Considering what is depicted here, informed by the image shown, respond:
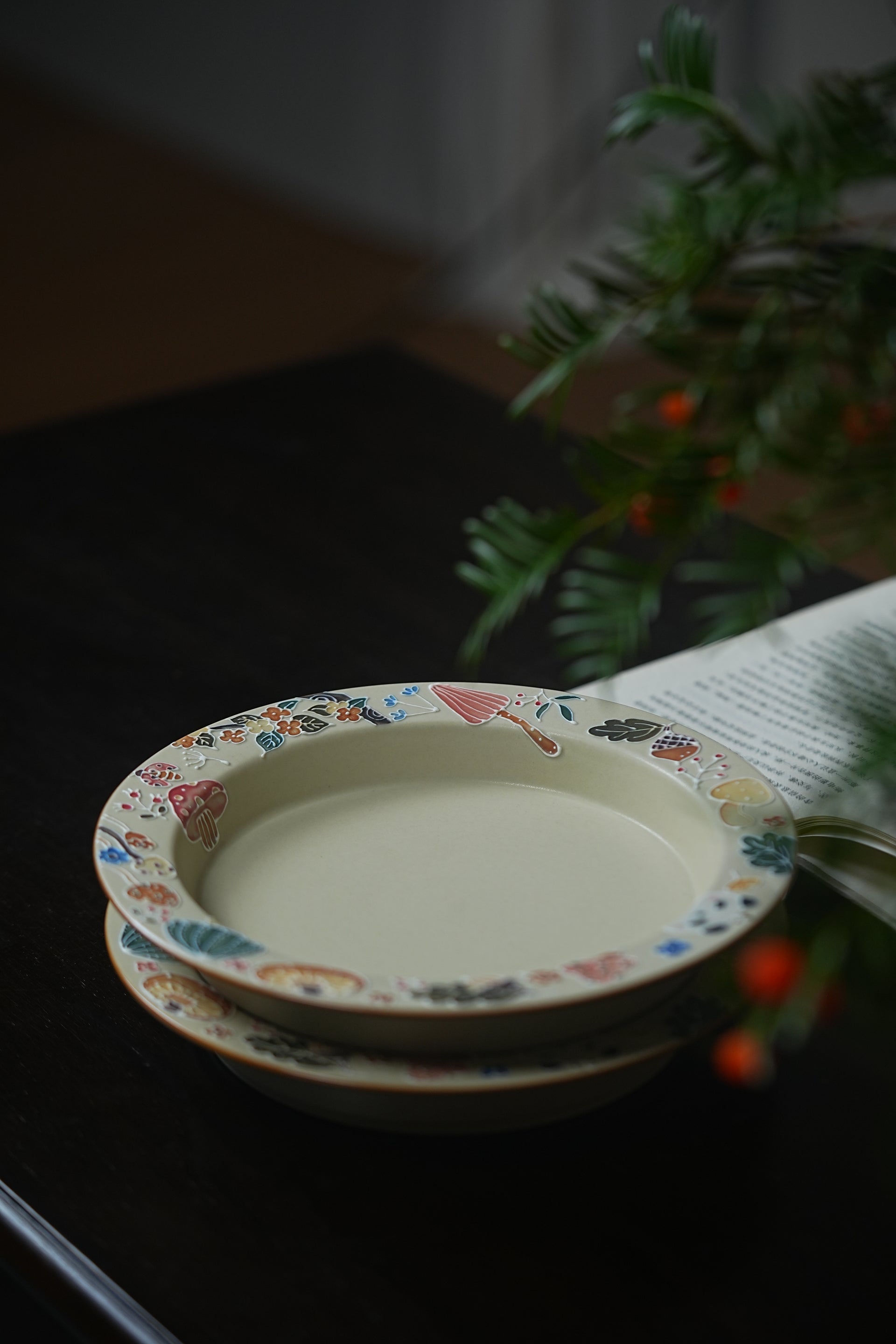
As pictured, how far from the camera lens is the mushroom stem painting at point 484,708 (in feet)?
1.50

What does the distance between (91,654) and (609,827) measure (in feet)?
1.12

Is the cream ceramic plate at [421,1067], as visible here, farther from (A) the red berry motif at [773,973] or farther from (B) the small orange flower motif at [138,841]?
(A) the red berry motif at [773,973]

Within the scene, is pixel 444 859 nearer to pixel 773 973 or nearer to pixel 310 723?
pixel 310 723

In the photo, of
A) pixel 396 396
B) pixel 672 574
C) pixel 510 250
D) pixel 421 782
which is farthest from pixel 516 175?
pixel 421 782

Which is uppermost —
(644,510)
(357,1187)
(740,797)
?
(644,510)

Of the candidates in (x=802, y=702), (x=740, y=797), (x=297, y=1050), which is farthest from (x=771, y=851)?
(x=802, y=702)

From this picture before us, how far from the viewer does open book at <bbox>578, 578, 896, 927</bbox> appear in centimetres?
48

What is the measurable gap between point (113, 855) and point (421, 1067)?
0.34 ft

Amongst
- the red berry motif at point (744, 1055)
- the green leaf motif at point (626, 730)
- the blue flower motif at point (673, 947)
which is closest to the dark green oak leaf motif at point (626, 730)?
the green leaf motif at point (626, 730)

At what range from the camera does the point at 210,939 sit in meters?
0.36

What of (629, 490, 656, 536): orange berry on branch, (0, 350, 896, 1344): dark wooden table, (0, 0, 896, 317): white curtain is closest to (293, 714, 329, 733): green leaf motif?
(0, 350, 896, 1344): dark wooden table

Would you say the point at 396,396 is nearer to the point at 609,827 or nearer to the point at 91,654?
the point at 91,654

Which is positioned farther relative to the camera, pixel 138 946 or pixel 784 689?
pixel 784 689

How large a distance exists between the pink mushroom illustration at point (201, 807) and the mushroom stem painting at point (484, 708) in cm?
8
